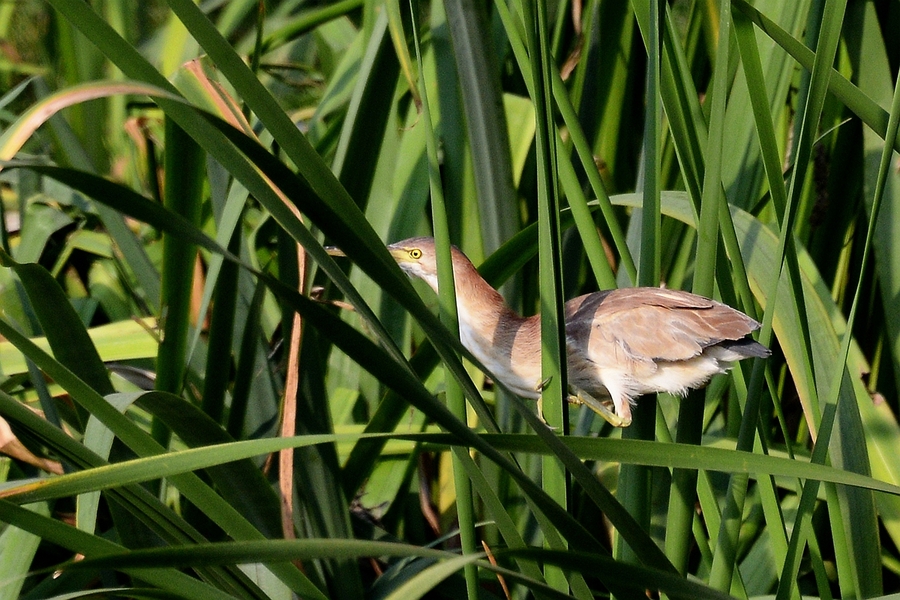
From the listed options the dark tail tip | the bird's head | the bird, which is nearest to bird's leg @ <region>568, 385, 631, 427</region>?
the bird

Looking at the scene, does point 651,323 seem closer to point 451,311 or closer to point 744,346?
point 744,346

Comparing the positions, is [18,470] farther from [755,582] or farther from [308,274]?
[755,582]

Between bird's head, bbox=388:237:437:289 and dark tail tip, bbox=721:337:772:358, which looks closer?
dark tail tip, bbox=721:337:772:358

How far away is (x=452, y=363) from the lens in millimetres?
719

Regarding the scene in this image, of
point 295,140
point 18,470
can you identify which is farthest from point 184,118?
point 18,470

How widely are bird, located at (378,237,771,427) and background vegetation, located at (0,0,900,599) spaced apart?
8 cm

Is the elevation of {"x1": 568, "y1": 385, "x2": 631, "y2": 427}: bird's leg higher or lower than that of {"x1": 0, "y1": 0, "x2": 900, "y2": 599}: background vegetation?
lower

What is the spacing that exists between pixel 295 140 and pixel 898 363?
3.67ft

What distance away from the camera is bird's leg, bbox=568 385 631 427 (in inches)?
54.9

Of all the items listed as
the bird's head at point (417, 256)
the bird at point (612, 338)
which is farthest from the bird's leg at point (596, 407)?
the bird's head at point (417, 256)

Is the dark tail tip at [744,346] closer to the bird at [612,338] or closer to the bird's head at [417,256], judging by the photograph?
the bird at [612,338]

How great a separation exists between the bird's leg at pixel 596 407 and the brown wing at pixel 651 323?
0.07m

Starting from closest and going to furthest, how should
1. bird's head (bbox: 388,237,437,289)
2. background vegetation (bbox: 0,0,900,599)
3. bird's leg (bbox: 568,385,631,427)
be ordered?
background vegetation (bbox: 0,0,900,599)
bird's leg (bbox: 568,385,631,427)
bird's head (bbox: 388,237,437,289)

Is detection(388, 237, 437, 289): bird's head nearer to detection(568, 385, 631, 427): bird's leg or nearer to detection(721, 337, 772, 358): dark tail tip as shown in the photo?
detection(568, 385, 631, 427): bird's leg
